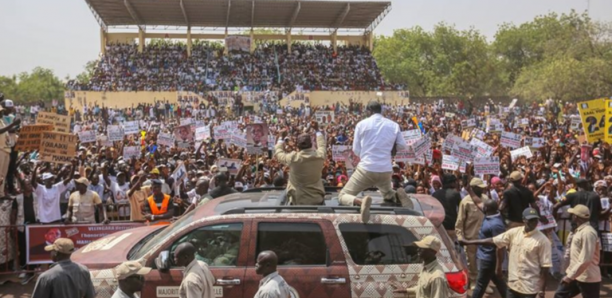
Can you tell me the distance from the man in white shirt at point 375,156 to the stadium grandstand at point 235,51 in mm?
38410

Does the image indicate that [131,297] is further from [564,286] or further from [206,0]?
[206,0]

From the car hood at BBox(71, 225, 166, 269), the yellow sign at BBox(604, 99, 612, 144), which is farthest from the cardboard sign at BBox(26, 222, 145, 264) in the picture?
the yellow sign at BBox(604, 99, 612, 144)

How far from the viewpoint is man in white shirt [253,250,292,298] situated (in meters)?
4.44

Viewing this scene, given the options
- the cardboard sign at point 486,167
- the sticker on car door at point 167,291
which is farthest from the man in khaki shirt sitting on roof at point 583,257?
the cardboard sign at point 486,167

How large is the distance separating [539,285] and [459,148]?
256 inches

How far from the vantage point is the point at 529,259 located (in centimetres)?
600

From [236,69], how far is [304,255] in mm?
45480

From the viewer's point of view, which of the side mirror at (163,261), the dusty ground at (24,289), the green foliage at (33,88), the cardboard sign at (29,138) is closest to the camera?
the side mirror at (163,261)

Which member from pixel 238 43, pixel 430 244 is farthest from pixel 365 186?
pixel 238 43

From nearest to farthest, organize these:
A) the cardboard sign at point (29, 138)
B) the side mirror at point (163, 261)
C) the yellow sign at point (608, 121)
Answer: the side mirror at point (163, 261) → the cardboard sign at point (29, 138) → the yellow sign at point (608, 121)

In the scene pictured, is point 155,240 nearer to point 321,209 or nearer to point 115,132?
point 321,209

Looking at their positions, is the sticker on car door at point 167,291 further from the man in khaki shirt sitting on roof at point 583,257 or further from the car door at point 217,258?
the man in khaki shirt sitting on roof at point 583,257

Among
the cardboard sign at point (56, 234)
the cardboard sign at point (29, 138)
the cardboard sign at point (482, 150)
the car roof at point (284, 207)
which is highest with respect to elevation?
the cardboard sign at point (29, 138)

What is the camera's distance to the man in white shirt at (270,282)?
4.44 meters
